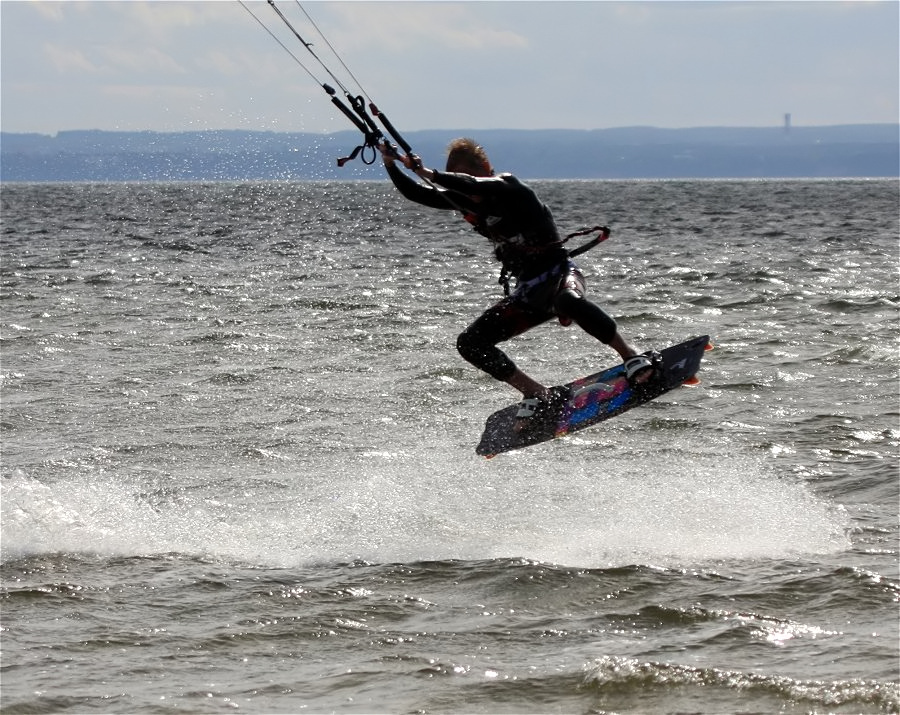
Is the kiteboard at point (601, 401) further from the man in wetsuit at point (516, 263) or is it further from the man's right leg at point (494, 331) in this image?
the man's right leg at point (494, 331)

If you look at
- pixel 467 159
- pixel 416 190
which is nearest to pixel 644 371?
pixel 467 159

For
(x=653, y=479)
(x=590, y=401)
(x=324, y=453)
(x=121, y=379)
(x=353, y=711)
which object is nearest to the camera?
(x=353, y=711)

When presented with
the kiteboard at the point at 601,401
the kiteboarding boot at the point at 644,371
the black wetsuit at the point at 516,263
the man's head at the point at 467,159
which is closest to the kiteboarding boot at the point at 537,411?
the kiteboard at the point at 601,401

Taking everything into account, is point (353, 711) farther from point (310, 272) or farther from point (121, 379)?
point (310, 272)

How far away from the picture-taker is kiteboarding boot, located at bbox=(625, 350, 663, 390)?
30.5 feet

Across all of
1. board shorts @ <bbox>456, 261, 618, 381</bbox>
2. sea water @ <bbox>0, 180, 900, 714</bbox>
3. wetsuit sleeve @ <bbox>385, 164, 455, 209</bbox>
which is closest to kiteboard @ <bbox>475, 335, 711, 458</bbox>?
board shorts @ <bbox>456, 261, 618, 381</bbox>

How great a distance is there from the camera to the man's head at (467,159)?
8961 millimetres

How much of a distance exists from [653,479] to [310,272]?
20100mm

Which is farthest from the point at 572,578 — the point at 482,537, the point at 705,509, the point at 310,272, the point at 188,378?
the point at 310,272

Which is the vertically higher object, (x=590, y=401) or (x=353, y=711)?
(x=590, y=401)

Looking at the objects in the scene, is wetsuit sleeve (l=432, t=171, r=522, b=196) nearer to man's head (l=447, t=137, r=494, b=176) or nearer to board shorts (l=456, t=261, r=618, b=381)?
man's head (l=447, t=137, r=494, b=176)

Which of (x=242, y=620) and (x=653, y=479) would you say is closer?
(x=242, y=620)

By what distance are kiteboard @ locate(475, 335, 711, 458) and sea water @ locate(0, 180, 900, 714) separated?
53 centimetres

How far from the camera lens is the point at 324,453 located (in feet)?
37.8
